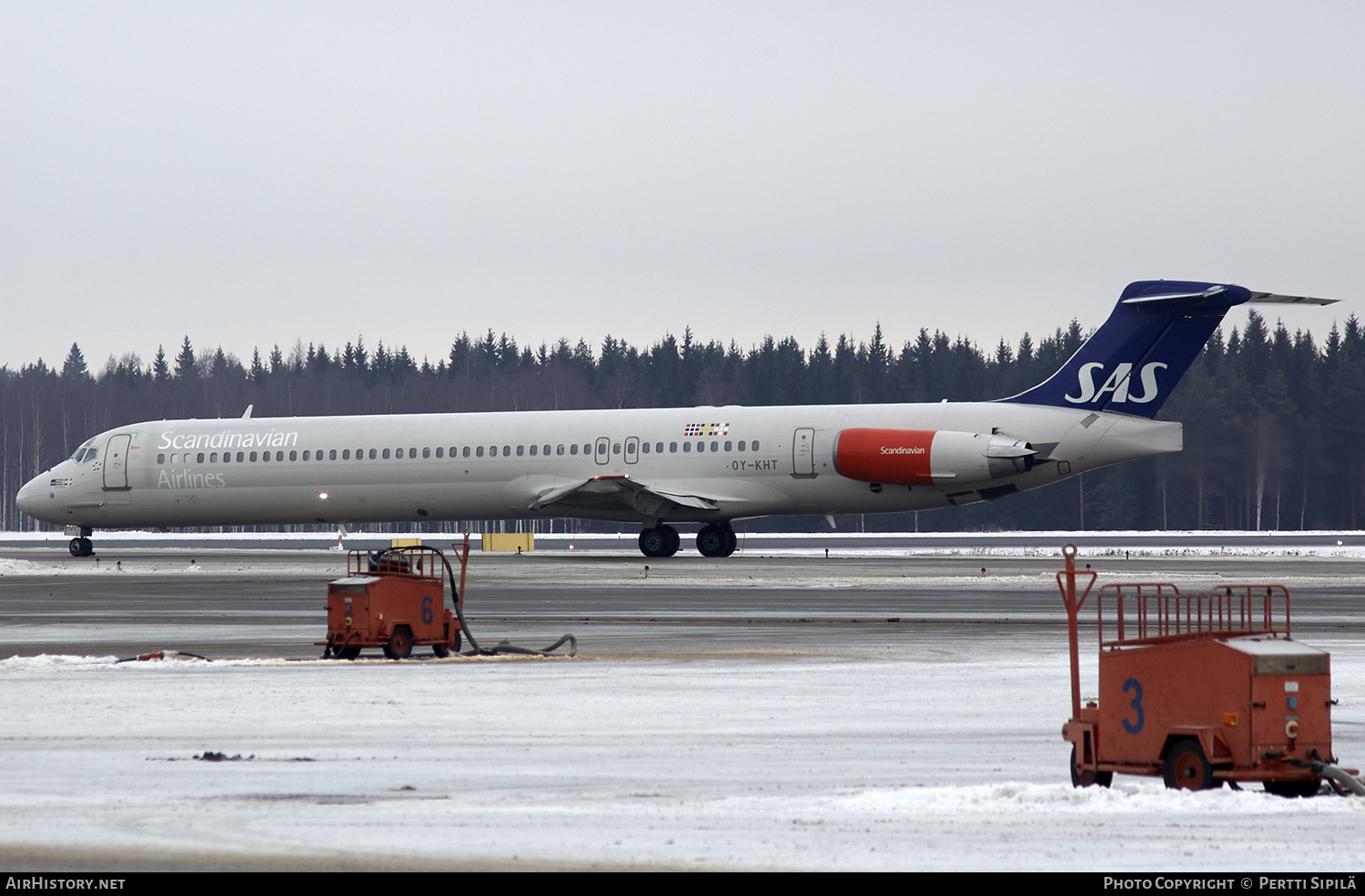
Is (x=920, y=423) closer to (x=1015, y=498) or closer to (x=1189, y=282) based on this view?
(x=1189, y=282)

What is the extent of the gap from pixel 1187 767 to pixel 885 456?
85.9 feet

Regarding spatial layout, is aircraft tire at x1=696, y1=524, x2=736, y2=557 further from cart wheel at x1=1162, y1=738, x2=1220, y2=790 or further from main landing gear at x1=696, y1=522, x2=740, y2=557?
cart wheel at x1=1162, y1=738, x2=1220, y2=790

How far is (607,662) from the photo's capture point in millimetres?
14281

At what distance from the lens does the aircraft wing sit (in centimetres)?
3556

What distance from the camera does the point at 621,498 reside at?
119 feet

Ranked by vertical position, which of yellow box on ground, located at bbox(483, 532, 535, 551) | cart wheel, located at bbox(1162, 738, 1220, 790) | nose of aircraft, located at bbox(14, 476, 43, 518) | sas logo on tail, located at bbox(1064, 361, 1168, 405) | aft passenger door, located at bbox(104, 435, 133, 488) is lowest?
yellow box on ground, located at bbox(483, 532, 535, 551)

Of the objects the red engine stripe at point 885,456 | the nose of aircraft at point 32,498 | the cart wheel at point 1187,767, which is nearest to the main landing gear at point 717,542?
the red engine stripe at point 885,456

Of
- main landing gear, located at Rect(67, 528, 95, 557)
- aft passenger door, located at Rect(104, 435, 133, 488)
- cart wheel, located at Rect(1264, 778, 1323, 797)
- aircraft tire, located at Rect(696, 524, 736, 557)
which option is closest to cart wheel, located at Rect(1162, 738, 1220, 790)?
cart wheel, located at Rect(1264, 778, 1323, 797)

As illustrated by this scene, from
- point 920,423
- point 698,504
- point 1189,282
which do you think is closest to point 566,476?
point 698,504

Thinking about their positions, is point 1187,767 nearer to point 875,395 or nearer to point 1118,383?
point 1118,383

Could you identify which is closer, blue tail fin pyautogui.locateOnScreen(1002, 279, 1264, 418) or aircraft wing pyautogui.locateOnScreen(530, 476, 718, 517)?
blue tail fin pyautogui.locateOnScreen(1002, 279, 1264, 418)

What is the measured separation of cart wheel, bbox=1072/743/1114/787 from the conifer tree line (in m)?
37.4

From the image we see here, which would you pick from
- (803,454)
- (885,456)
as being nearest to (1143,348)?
(885,456)

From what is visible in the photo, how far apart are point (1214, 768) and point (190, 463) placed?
3604 cm
